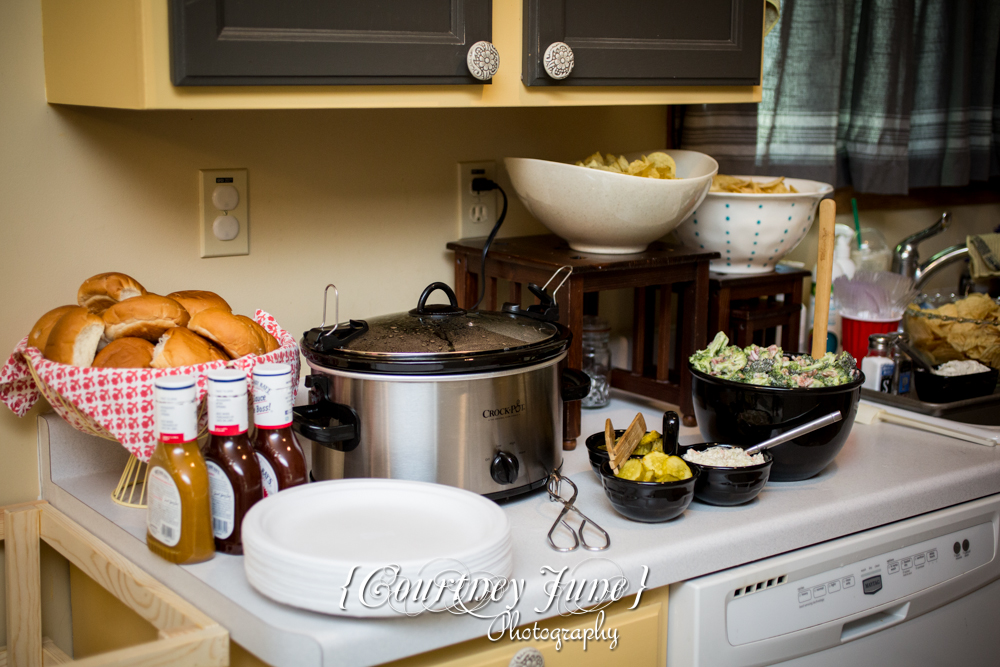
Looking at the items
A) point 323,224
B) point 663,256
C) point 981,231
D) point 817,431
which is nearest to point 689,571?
point 817,431


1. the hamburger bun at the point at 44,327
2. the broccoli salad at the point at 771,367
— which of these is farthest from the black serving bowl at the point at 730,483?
the hamburger bun at the point at 44,327

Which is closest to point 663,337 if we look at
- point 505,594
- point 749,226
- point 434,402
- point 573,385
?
A: point 749,226

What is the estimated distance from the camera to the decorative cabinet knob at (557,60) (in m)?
1.12

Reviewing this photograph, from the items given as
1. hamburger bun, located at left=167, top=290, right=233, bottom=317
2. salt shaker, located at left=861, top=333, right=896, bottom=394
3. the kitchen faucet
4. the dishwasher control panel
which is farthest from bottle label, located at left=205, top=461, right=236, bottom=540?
the kitchen faucet

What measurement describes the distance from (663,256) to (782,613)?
1.67 ft

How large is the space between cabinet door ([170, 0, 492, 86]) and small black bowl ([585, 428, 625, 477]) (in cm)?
46

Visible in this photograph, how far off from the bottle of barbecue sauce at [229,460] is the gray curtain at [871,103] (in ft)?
3.64

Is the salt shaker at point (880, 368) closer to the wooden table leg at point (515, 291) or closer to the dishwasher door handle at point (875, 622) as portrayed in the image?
the dishwasher door handle at point (875, 622)

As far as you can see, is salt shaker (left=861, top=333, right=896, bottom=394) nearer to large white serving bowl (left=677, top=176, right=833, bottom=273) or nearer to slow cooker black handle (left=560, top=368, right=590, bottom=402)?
large white serving bowl (left=677, top=176, right=833, bottom=273)

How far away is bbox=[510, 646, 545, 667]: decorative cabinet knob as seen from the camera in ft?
3.03

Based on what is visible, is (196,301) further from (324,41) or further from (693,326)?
(693,326)

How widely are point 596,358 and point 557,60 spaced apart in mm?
520

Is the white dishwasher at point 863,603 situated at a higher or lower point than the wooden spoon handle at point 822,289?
lower

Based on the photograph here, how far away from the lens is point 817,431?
1.13 metres
